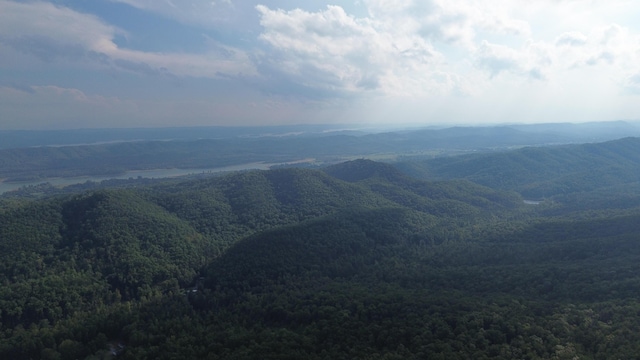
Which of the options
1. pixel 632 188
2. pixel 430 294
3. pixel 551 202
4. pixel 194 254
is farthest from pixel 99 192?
pixel 632 188

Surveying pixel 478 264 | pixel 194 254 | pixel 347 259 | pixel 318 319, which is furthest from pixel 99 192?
pixel 478 264

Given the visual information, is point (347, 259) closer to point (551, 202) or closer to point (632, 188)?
point (551, 202)

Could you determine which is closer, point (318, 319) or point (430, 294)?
point (318, 319)

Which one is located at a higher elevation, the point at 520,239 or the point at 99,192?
the point at 99,192

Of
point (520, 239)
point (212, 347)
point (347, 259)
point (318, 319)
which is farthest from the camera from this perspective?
point (520, 239)

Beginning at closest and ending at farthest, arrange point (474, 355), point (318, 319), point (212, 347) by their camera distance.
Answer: point (474, 355) → point (212, 347) → point (318, 319)

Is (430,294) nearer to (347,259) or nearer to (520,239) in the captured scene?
(347,259)
